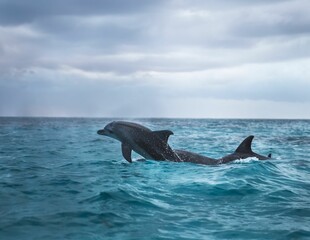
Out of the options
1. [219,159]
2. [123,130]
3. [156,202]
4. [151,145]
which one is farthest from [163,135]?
[156,202]

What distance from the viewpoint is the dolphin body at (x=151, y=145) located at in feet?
51.0

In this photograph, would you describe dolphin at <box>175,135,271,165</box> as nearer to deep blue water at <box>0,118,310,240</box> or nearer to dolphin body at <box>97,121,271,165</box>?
dolphin body at <box>97,121,271,165</box>

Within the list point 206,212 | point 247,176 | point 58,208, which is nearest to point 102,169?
point 247,176

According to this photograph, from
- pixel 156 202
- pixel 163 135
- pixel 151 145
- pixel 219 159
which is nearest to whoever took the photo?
pixel 156 202

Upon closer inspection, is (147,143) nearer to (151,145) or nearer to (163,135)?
(151,145)

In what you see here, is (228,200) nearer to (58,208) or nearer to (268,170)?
(58,208)

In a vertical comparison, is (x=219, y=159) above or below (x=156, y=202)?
above

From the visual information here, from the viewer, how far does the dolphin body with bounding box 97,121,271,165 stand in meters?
15.5

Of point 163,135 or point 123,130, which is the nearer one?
point 163,135

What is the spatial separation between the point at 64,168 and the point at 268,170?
8133mm

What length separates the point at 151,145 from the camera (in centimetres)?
1555

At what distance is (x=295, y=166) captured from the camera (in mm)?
17047

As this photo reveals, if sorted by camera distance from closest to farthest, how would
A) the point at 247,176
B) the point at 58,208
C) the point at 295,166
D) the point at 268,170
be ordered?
1. the point at 58,208
2. the point at 247,176
3. the point at 268,170
4. the point at 295,166

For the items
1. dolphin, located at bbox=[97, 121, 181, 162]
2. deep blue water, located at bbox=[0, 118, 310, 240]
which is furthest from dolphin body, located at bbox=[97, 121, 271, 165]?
deep blue water, located at bbox=[0, 118, 310, 240]
